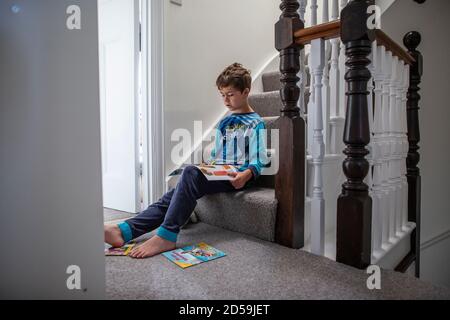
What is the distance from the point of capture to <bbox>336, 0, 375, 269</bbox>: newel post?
973 millimetres

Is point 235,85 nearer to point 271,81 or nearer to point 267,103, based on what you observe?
point 267,103

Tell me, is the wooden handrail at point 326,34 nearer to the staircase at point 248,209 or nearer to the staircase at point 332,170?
the staircase at point 332,170

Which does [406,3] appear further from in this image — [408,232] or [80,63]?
[80,63]

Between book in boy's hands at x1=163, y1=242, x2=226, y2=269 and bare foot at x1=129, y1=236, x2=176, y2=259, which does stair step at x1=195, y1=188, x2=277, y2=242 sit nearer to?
book in boy's hands at x1=163, y1=242, x2=226, y2=269

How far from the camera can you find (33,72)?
0.58 meters

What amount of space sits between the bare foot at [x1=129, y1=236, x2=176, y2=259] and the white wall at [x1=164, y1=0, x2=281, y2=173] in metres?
0.66

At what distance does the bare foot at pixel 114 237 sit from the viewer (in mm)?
1172

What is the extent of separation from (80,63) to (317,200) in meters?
0.92

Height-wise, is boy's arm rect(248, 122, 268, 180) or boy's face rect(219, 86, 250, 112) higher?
boy's face rect(219, 86, 250, 112)

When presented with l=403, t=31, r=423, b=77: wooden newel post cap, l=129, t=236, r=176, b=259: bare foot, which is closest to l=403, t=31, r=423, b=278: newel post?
l=403, t=31, r=423, b=77: wooden newel post cap

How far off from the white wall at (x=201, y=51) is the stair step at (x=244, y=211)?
43cm

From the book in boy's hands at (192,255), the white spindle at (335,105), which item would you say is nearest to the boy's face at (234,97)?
Result: the white spindle at (335,105)

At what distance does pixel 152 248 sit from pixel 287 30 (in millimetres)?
989
